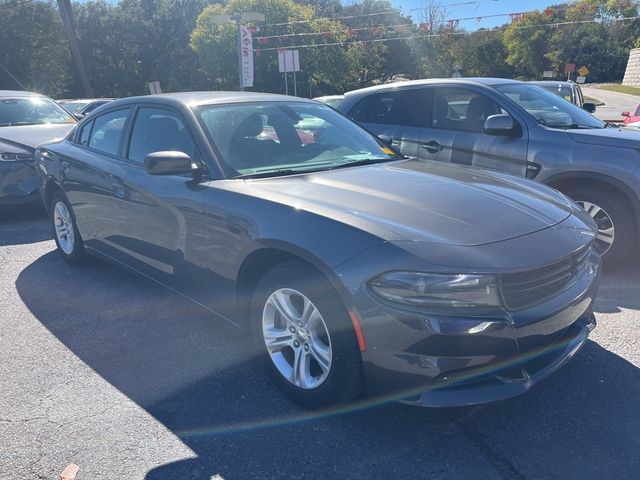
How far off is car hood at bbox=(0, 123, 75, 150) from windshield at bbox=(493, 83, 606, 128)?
19.0 ft

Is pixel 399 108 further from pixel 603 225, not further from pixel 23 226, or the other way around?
pixel 23 226

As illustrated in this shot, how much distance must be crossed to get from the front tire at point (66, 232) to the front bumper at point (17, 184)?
1.98 meters

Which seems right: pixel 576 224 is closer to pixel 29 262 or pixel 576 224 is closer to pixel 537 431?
pixel 537 431

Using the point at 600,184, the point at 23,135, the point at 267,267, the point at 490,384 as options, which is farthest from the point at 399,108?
the point at 23,135

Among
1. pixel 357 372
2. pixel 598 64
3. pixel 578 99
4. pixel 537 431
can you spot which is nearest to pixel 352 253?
pixel 357 372

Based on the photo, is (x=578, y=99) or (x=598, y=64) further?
(x=598, y=64)

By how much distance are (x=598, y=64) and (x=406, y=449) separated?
7000 cm

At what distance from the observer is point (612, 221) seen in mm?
4836

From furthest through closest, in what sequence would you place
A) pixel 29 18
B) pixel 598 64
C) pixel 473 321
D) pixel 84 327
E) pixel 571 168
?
1. pixel 598 64
2. pixel 29 18
3. pixel 571 168
4. pixel 84 327
5. pixel 473 321

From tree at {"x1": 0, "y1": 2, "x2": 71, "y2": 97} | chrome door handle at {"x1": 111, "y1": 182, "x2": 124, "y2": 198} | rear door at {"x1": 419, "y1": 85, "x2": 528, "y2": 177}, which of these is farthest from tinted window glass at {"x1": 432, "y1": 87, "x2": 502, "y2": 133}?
tree at {"x1": 0, "y1": 2, "x2": 71, "y2": 97}

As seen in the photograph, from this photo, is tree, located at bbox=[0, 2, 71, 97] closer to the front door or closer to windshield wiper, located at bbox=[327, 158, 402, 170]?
the front door

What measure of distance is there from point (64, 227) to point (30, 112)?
435cm

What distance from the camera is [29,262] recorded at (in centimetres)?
567

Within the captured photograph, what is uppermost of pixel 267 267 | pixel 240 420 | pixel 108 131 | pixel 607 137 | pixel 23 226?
pixel 108 131
